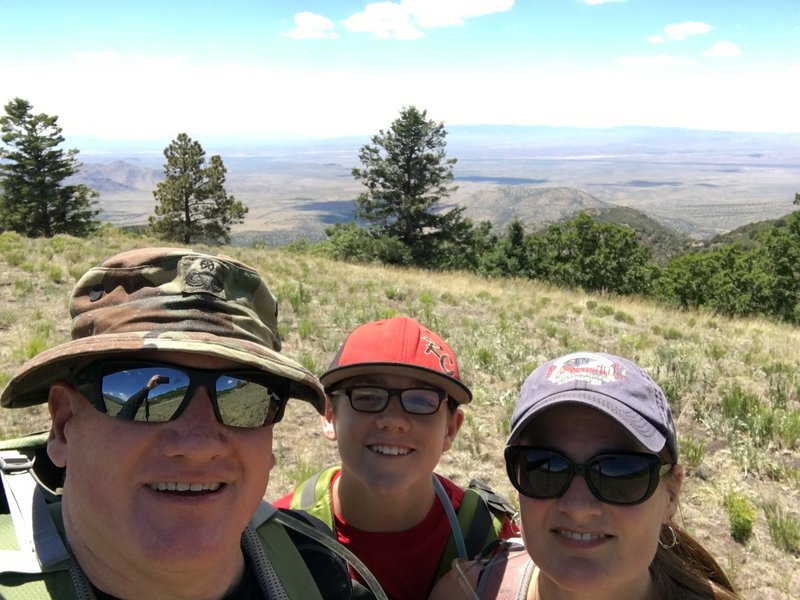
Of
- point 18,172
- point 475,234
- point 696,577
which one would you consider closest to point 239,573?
point 696,577

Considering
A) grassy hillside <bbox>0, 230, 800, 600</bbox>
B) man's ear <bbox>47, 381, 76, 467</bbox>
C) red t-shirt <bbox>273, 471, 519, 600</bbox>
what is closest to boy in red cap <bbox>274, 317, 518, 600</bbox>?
red t-shirt <bbox>273, 471, 519, 600</bbox>

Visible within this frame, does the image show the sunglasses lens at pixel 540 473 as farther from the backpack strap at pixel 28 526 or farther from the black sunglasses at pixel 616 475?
the backpack strap at pixel 28 526

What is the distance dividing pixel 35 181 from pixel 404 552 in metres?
39.2

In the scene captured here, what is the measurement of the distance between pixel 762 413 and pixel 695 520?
208cm

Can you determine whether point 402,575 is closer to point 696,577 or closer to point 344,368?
point 344,368

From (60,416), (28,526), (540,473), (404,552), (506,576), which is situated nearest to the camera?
(28,526)

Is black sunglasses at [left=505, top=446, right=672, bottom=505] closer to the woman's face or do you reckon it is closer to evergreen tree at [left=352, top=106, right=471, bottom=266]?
the woman's face

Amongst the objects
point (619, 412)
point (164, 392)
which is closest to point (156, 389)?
point (164, 392)

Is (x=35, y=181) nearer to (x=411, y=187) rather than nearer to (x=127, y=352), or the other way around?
(x=411, y=187)

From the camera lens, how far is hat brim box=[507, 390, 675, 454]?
4.83 feet

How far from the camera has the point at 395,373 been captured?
2.10 meters

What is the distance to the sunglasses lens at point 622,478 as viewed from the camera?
151 centimetres

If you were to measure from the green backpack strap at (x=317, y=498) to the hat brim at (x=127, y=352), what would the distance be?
1.00 m

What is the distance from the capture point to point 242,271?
1412 mm
